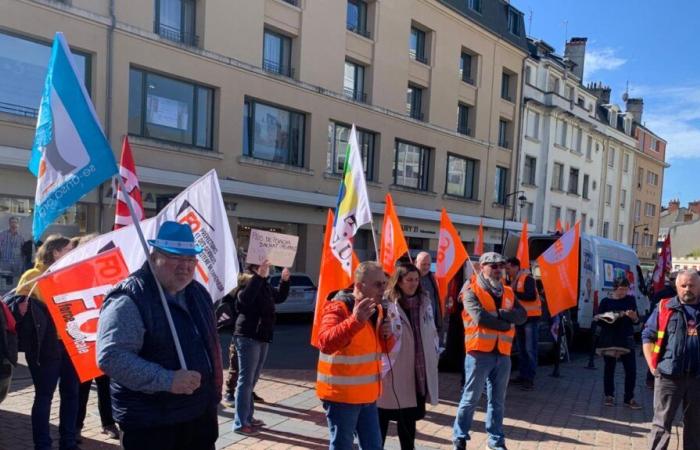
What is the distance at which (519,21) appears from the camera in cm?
3044

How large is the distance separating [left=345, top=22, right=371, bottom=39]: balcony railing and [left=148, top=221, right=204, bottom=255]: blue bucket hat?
754 inches

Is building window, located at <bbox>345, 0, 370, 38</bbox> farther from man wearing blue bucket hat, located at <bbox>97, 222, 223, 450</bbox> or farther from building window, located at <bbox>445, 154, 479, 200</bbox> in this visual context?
man wearing blue bucket hat, located at <bbox>97, 222, 223, 450</bbox>

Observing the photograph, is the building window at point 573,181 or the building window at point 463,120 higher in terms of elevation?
the building window at point 463,120

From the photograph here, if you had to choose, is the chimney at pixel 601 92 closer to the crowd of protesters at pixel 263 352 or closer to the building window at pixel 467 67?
the building window at pixel 467 67

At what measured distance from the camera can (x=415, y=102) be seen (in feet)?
78.9

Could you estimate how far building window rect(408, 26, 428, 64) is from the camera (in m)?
23.7

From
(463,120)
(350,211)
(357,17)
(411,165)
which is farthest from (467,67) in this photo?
(350,211)

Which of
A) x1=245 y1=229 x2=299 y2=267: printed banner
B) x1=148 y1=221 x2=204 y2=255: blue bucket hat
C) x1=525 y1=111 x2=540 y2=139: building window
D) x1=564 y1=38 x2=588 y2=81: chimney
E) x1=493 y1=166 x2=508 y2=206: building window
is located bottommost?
x1=245 y1=229 x2=299 y2=267: printed banner

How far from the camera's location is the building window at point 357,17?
20980 millimetres

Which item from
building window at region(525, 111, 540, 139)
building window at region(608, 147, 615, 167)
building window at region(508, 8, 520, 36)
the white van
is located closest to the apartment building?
building window at region(508, 8, 520, 36)

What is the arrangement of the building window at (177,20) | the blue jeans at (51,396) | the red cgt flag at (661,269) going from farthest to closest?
the building window at (177,20) → the red cgt flag at (661,269) → the blue jeans at (51,396)

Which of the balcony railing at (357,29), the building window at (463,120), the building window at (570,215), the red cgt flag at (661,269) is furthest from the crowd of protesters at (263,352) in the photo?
the building window at (570,215)

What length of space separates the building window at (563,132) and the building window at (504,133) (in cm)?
608

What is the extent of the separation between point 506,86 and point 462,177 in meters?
6.29
